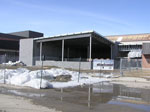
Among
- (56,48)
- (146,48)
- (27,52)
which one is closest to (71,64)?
(27,52)

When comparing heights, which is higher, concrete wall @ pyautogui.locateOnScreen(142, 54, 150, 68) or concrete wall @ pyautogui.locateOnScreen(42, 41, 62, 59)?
concrete wall @ pyautogui.locateOnScreen(42, 41, 62, 59)

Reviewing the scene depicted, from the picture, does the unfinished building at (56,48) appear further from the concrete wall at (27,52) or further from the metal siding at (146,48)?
the metal siding at (146,48)

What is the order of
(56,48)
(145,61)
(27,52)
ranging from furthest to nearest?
(56,48), (27,52), (145,61)

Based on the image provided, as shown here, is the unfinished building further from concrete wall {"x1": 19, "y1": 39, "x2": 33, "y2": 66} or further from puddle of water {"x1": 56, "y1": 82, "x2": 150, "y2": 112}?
puddle of water {"x1": 56, "y1": 82, "x2": 150, "y2": 112}

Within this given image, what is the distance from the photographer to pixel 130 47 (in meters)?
58.6

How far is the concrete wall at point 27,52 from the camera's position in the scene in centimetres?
5228

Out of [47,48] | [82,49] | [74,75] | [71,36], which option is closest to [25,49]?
[47,48]

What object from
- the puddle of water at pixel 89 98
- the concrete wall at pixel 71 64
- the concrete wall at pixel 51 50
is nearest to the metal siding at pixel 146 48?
the concrete wall at pixel 71 64

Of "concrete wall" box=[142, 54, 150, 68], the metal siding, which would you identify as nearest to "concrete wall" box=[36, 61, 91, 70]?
"concrete wall" box=[142, 54, 150, 68]

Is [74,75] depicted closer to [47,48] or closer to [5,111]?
[5,111]

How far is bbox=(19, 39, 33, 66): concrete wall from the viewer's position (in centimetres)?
5228

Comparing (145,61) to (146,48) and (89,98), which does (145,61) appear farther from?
(89,98)

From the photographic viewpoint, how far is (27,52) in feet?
174

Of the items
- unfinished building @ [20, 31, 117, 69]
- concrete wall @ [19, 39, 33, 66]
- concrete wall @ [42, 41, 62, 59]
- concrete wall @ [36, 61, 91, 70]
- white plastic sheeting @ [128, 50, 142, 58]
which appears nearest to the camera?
concrete wall @ [36, 61, 91, 70]
